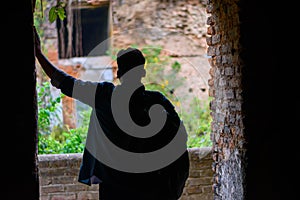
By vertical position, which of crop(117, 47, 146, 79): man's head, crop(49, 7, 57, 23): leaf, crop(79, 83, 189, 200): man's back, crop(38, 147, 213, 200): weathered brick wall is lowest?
crop(38, 147, 213, 200): weathered brick wall

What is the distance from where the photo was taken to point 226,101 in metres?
3.34

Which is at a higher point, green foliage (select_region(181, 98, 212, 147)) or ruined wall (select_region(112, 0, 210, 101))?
ruined wall (select_region(112, 0, 210, 101))

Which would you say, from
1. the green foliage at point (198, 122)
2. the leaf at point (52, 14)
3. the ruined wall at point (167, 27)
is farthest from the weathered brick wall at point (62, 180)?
the ruined wall at point (167, 27)

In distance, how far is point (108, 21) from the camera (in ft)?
32.3

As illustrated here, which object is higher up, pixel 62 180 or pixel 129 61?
pixel 129 61

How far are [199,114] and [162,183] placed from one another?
5.73 metres

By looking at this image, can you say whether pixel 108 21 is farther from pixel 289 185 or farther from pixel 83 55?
pixel 289 185

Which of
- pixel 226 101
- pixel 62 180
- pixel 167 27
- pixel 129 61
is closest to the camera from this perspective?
pixel 129 61

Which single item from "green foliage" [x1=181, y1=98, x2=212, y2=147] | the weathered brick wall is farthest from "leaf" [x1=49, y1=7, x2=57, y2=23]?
"green foliage" [x1=181, y1=98, x2=212, y2=147]

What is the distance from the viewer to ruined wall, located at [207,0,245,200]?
3.12 metres

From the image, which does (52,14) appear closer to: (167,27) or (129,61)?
(129,61)

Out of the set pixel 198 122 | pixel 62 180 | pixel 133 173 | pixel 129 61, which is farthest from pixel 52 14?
pixel 198 122

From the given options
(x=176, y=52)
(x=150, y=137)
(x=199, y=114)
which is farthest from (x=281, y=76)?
(x=176, y=52)

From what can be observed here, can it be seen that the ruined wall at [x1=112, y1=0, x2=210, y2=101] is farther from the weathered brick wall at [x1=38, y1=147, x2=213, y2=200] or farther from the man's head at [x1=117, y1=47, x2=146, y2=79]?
the man's head at [x1=117, y1=47, x2=146, y2=79]
